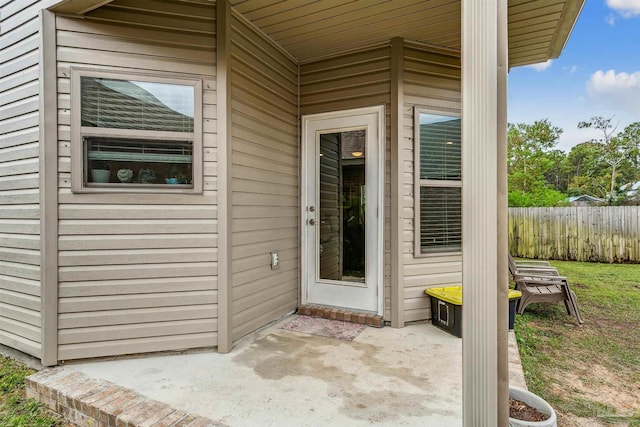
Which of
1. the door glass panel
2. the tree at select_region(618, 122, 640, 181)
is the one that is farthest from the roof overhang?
the tree at select_region(618, 122, 640, 181)

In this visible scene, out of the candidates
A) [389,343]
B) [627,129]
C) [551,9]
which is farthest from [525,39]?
[389,343]

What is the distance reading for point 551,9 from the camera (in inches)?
101

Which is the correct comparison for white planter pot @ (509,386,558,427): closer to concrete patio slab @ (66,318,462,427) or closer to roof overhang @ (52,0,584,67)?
concrete patio slab @ (66,318,462,427)

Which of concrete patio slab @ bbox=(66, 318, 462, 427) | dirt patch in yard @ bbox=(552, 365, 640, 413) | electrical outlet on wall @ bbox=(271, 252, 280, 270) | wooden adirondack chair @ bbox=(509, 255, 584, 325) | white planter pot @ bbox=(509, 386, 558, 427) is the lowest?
dirt patch in yard @ bbox=(552, 365, 640, 413)

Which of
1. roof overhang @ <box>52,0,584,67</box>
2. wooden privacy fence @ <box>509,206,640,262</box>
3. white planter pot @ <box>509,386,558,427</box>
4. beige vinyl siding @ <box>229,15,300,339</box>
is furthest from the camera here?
beige vinyl siding @ <box>229,15,300,339</box>

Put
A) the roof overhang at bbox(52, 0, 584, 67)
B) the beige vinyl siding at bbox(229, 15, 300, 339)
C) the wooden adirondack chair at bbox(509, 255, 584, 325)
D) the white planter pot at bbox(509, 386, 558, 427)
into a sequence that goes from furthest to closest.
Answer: the wooden adirondack chair at bbox(509, 255, 584, 325)
the beige vinyl siding at bbox(229, 15, 300, 339)
the roof overhang at bbox(52, 0, 584, 67)
the white planter pot at bbox(509, 386, 558, 427)

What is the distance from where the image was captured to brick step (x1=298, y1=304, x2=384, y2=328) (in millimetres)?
3207

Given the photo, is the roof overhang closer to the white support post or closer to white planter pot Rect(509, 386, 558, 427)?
the white support post

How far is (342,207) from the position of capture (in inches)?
139

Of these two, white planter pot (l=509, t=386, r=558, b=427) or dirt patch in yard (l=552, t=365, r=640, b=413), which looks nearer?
white planter pot (l=509, t=386, r=558, b=427)

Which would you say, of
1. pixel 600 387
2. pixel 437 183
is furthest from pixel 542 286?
pixel 437 183

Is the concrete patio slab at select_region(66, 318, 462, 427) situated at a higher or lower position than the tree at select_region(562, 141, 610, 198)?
lower

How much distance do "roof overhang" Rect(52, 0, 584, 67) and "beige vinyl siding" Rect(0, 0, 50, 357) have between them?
1.54 feet

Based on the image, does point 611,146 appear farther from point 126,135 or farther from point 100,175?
point 100,175
